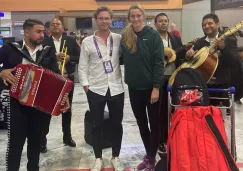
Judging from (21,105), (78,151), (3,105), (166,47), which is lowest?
(78,151)

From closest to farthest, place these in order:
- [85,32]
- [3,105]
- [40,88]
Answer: [40,88], [3,105], [85,32]

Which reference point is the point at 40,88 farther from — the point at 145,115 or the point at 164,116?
the point at 164,116

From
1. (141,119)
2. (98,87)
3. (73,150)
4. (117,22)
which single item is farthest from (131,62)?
(117,22)

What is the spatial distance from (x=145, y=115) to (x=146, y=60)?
59cm

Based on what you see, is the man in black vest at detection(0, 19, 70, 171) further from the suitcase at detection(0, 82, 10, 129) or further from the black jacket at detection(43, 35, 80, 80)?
the suitcase at detection(0, 82, 10, 129)

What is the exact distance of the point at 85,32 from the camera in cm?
1170

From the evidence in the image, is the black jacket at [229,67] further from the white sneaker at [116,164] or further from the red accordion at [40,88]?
the red accordion at [40,88]

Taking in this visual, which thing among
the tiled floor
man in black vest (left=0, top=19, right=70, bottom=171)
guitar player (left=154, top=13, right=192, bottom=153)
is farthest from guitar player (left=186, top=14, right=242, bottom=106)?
man in black vest (left=0, top=19, right=70, bottom=171)

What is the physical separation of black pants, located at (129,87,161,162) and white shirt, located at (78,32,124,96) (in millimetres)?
200

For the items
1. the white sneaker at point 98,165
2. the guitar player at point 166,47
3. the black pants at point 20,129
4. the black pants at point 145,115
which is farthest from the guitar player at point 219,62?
the black pants at point 20,129

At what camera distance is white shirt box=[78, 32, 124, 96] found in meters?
3.00

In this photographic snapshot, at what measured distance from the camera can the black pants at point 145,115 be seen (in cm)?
301

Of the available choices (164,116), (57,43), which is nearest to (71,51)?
(57,43)

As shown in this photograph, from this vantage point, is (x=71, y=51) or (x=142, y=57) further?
(x=71, y=51)
